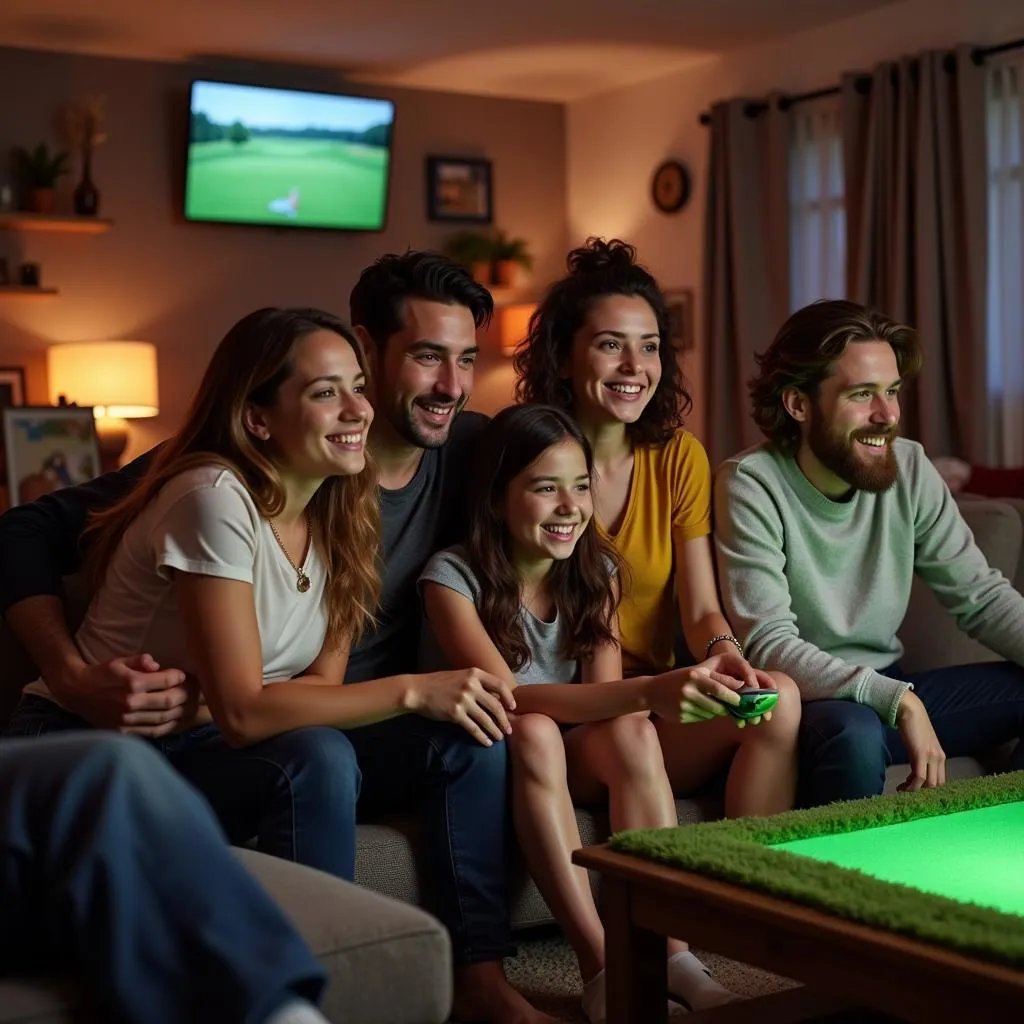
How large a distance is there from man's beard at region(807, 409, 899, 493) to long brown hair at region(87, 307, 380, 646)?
37.1 inches

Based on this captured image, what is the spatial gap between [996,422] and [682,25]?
7.41 ft

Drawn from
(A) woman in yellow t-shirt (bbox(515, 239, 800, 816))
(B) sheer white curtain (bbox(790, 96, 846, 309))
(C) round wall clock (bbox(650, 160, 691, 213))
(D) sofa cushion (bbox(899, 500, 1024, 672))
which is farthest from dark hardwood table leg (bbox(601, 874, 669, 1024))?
(C) round wall clock (bbox(650, 160, 691, 213))

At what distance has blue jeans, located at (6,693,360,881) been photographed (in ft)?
7.09

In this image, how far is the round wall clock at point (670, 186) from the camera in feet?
26.2

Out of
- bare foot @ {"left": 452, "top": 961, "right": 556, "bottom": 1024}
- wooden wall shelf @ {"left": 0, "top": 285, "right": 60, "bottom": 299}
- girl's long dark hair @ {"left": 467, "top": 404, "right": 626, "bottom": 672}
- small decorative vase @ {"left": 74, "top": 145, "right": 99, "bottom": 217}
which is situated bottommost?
bare foot @ {"left": 452, "top": 961, "right": 556, "bottom": 1024}

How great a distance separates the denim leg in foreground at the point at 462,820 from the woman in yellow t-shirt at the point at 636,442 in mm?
448

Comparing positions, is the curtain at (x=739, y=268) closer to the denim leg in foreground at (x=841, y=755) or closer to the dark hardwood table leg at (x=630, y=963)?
the denim leg in foreground at (x=841, y=755)

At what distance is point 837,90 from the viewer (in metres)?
7.13

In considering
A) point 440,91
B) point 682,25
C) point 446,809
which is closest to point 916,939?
point 446,809

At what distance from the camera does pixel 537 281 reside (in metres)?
8.66

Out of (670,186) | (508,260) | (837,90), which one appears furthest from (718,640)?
(508,260)

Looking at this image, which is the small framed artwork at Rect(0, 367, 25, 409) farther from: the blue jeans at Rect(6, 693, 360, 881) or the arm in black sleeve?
the blue jeans at Rect(6, 693, 360, 881)

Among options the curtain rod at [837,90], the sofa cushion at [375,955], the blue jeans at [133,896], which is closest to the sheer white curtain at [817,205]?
the curtain rod at [837,90]

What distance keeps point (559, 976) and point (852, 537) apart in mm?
991
